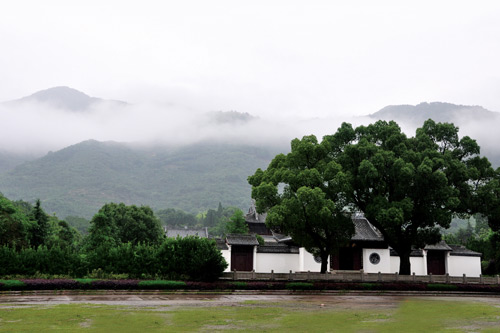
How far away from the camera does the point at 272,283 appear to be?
107ft

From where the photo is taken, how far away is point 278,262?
45344 millimetres

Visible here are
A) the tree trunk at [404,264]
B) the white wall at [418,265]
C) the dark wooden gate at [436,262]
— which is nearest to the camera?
the tree trunk at [404,264]

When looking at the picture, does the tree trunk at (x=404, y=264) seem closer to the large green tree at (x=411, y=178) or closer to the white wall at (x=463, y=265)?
the large green tree at (x=411, y=178)

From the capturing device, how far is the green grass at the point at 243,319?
1458 cm

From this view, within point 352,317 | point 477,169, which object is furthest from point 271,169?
point 352,317

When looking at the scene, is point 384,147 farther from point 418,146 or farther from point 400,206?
point 400,206

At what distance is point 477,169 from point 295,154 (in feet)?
50.7

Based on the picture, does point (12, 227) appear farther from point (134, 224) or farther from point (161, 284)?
point (134, 224)

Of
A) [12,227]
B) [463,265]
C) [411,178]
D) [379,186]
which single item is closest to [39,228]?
[12,227]

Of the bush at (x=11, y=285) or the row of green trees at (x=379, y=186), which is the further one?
the row of green trees at (x=379, y=186)

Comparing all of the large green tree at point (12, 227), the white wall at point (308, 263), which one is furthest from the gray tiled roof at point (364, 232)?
the large green tree at point (12, 227)

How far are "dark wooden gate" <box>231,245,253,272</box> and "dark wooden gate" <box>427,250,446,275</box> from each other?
18.6m

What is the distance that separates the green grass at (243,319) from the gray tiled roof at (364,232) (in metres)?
22.7

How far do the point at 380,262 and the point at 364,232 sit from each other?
129 inches
